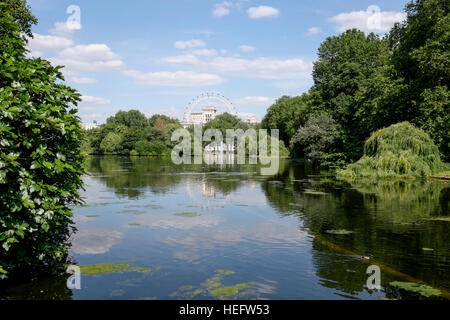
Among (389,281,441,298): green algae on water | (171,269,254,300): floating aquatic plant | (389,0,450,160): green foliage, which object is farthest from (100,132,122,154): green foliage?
(389,281,441,298): green algae on water

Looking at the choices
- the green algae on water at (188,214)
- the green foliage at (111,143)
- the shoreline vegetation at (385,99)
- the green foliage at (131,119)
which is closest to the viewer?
the green algae on water at (188,214)

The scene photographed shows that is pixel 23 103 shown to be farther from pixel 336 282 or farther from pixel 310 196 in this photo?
pixel 310 196

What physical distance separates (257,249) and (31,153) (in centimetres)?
646

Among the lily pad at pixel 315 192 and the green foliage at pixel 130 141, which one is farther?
the green foliage at pixel 130 141

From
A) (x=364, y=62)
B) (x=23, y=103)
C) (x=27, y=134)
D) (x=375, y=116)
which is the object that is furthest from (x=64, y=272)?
(x=364, y=62)

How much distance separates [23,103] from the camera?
6.98m

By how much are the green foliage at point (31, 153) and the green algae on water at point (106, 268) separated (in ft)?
2.54

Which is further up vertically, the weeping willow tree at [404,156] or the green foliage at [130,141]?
the green foliage at [130,141]

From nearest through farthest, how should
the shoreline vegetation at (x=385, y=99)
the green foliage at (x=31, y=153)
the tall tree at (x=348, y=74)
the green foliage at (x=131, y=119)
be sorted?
the green foliage at (x=31, y=153) < the shoreline vegetation at (x=385, y=99) < the tall tree at (x=348, y=74) < the green foliage at (x=131, y=119)

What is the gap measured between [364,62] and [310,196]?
33824 millimetres

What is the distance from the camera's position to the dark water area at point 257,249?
7.39 m

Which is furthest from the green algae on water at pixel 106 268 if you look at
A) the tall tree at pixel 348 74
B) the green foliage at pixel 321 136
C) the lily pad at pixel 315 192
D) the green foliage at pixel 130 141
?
the green foliage at pixel 130 141

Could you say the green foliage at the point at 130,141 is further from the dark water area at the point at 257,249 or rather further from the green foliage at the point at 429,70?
the dark water area at the point at 257,249
